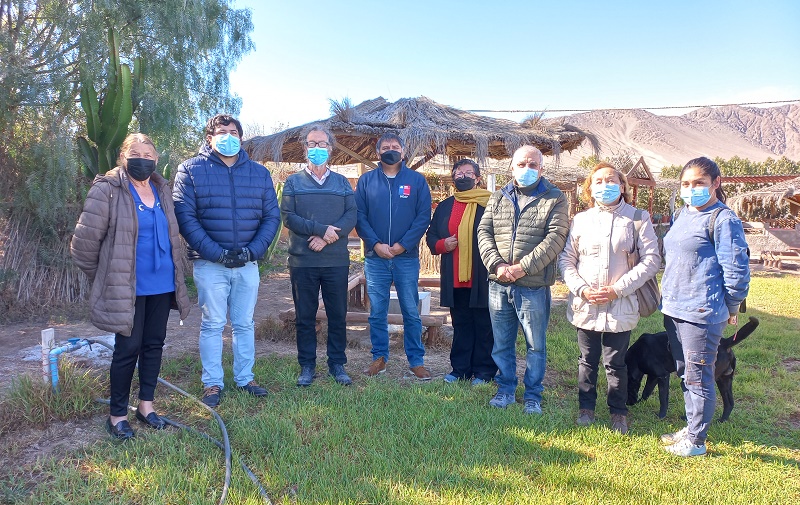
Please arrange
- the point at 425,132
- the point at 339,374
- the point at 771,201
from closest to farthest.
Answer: the point at 339,374
the point at 425,132
the point at 771,201

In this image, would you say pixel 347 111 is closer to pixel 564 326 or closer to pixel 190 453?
pixel 564 326

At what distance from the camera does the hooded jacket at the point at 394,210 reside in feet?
13.9

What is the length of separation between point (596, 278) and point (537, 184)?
80 cm

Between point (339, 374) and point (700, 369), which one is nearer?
point (700, 369)

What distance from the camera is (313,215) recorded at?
158 inches

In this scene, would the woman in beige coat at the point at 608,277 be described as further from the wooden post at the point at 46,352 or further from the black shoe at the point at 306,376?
the wooden post at the point at 46,352

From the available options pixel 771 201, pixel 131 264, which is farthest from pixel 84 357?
pixel 771 201

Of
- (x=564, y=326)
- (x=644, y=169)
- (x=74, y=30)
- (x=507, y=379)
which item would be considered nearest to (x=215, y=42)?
(x=74, y=30)

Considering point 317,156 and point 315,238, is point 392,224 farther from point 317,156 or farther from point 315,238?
point 317,156

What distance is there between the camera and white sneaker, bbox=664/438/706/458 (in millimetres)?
3068

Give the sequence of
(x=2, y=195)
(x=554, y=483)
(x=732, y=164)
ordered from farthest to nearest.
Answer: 1. (x=732, y=164)
2. (x=2, y=195)
3. (x=554, y=483)

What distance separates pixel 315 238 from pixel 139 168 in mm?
1304

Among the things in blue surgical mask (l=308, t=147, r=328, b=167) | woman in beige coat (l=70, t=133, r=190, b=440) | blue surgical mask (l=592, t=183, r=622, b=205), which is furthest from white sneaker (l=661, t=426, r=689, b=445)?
woman in beige coat (l=70, t=133, r=190, b=440)

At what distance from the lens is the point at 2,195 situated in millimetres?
6945
